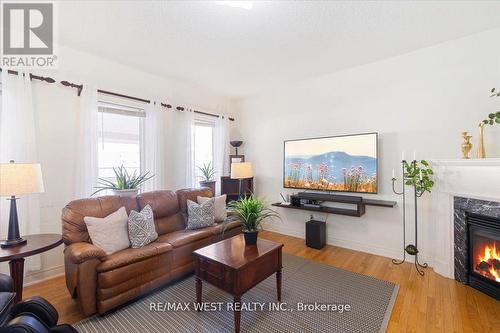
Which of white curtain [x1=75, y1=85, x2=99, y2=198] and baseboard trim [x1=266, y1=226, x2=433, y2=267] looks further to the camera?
baseboard trim [x1=266, y1=226, x2=433, y2=267]

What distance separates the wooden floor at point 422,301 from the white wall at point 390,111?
0.54 meters

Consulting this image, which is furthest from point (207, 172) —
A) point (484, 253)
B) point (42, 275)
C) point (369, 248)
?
point (484, 253)

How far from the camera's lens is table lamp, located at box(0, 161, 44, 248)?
1963 millimetres

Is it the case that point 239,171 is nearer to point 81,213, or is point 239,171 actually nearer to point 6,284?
point 81,213

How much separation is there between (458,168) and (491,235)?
737mm

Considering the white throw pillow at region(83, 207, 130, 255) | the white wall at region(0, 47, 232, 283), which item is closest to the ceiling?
the white wall at region(0, 47, 232, 283)

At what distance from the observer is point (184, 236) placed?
9.23ft

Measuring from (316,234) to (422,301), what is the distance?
5.19 feet

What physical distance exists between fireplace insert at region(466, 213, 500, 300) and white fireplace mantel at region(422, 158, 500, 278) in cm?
18

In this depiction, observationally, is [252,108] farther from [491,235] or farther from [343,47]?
[491,235]

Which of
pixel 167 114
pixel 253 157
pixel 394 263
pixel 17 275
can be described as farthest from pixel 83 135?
pixel 394 263

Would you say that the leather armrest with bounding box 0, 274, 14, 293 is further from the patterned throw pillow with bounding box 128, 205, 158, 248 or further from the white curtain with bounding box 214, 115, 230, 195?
the white curtain with bounding box 214, 115, 230, 195

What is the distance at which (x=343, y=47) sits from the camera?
2.96m

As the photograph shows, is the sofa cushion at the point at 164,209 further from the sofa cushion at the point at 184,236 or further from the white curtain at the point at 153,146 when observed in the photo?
the white curtain at the point at 153,146
